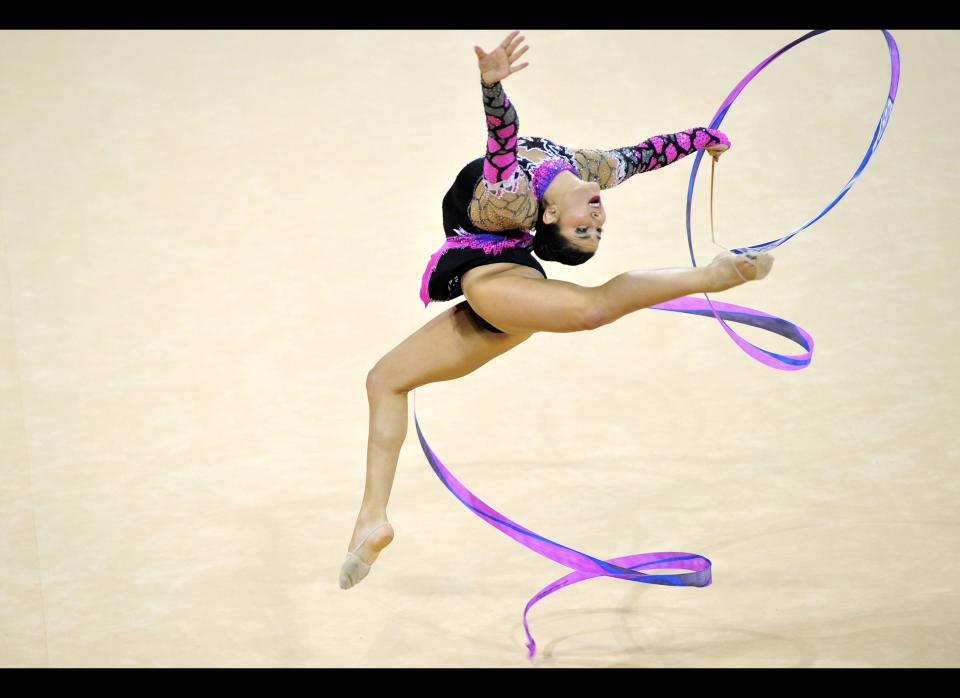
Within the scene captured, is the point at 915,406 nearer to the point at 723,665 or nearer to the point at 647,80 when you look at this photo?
the point at 723,665

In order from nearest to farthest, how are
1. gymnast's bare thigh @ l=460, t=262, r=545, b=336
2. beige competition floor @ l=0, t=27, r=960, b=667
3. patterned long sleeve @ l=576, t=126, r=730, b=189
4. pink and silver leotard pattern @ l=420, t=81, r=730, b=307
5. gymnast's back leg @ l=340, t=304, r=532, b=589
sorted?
pink and silver leotard pattern @ l=420, t=81, r=730, b=307 → gymnast's bare thigh @ l=460, t=262, r=545, b=336 → gymnast's back leg @ l=340, t=304, r=532, b=589 → patterned long sleeve @ l=576, t=126, r=730, b=189 → beige competition floor @ l=0, t=27, r=960, b=667

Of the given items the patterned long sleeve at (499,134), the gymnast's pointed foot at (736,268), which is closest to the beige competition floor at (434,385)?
the gymnast's pointed foot at (736,268)

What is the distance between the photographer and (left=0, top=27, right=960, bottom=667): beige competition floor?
334cm

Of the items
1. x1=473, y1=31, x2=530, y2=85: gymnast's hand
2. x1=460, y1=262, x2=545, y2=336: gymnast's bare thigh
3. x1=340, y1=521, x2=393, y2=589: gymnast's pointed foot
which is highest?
x1=473, y1=31, x2=530, y2=85: gymnast's hand

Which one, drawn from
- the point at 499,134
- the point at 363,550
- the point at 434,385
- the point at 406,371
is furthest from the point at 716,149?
the point at 434,385

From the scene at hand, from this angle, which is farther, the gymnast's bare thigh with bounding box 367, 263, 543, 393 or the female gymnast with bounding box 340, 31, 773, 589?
the gymnast's bare thigh with bounding box 367, 263, 543, 393

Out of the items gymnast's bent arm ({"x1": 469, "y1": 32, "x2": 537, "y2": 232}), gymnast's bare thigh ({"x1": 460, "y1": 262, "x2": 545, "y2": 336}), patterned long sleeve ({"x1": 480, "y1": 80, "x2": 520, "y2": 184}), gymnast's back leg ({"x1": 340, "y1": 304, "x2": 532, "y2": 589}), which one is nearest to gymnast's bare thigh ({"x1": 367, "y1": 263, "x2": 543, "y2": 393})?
gymnast's back leg ({"x1": 340, "y1": 304, "x2": 532, "y2": 589})

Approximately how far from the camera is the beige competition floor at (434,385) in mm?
3342

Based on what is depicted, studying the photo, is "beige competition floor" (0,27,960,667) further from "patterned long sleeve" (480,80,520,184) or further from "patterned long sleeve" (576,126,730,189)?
"patterned long sleeve" (480,80,520,184)

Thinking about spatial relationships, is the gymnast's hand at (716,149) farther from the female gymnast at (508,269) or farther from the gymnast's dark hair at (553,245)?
the gymnast's dark hair at (553,245)

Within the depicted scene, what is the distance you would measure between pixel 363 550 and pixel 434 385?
64.2 inches

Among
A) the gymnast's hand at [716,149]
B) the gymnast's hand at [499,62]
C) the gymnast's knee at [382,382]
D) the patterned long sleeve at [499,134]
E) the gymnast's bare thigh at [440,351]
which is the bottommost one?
the gymnast's knee at [382,382]

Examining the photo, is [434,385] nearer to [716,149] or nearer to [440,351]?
[440,351]

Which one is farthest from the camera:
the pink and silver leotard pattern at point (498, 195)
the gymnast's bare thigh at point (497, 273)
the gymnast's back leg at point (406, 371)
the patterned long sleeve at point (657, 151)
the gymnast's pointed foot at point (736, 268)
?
the patterned long sleeve at point (657, 151)
